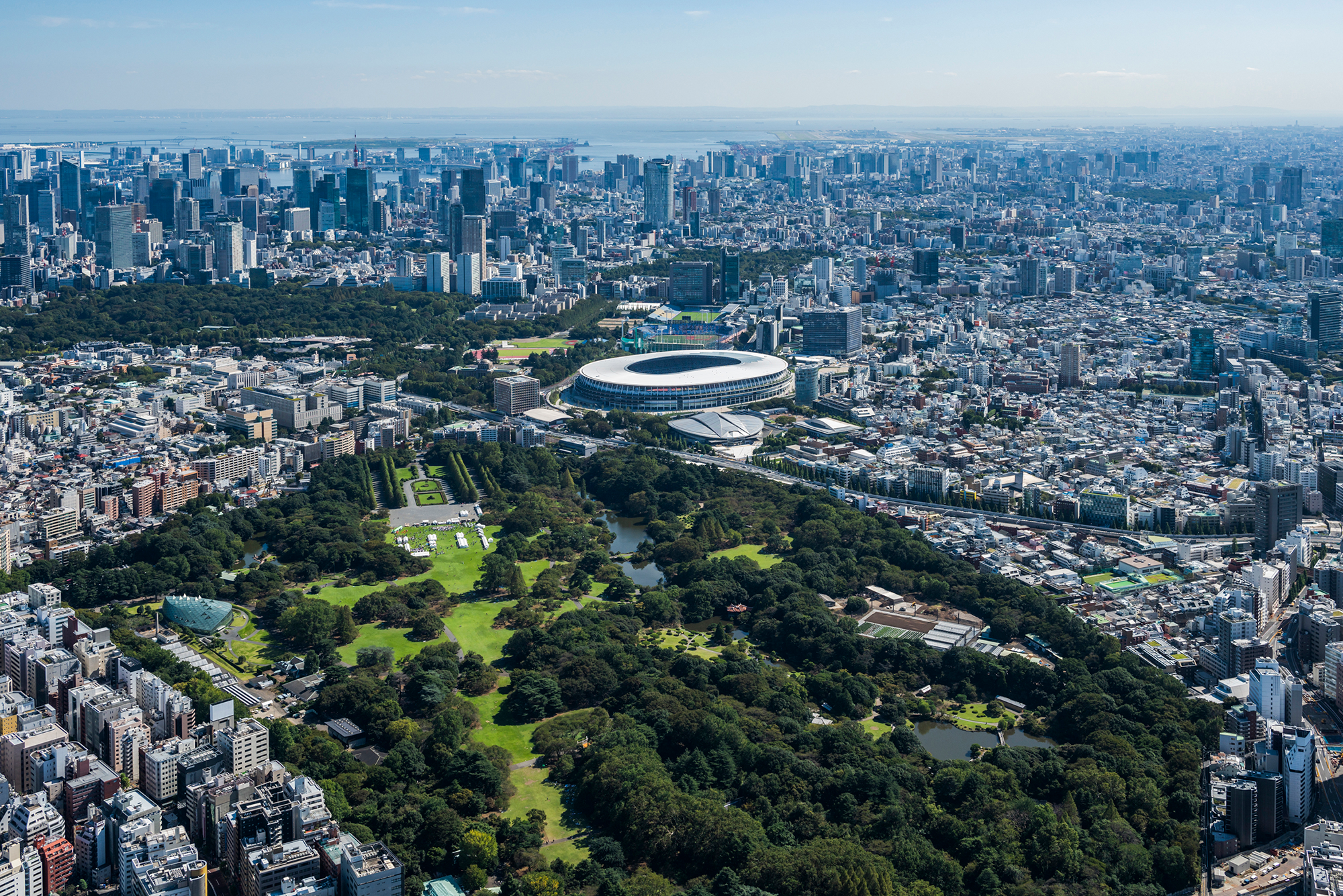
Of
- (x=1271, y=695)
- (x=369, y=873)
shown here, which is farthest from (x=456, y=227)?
(x=369, y=873)

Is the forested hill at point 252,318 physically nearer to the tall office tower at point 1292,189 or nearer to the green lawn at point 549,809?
the green lawn at point 549,809

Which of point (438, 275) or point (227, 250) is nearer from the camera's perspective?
point (438, 275)

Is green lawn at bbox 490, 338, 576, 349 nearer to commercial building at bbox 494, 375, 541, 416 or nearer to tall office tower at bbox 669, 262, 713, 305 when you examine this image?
tall office tower at bbox 669, 262, 713, 305

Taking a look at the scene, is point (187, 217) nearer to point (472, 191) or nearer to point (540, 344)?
point (472, 191)

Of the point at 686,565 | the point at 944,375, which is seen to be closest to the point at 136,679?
the point at 686,565

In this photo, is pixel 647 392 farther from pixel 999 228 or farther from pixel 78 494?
pixel 999 228
